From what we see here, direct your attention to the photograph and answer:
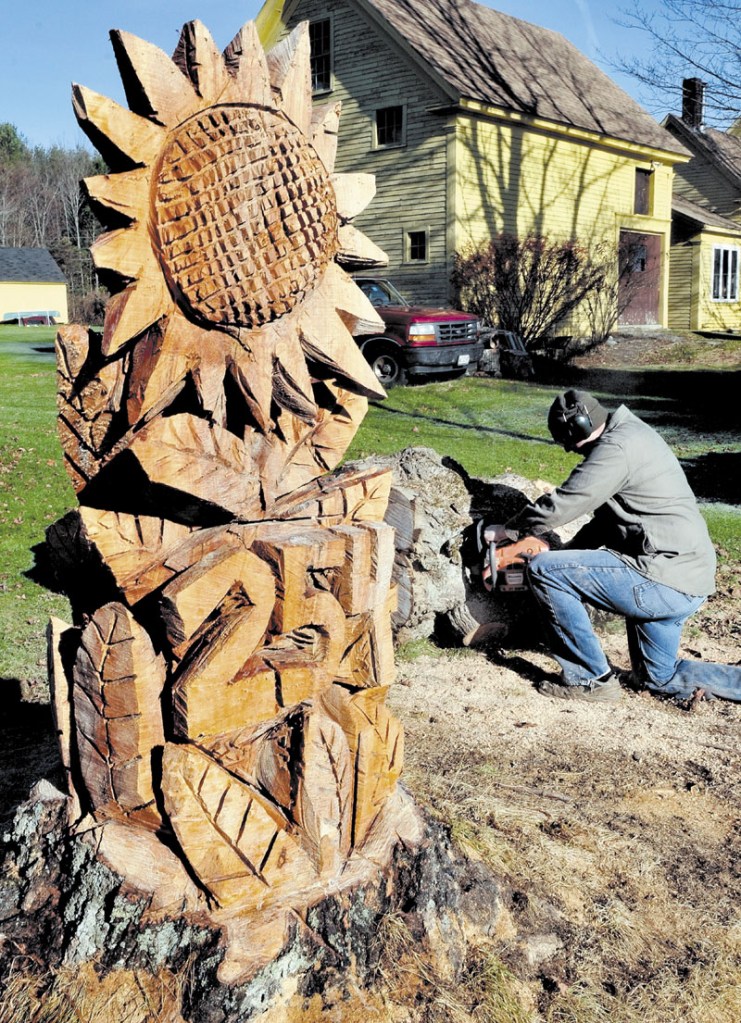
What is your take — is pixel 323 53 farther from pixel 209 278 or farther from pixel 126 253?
pixel 126 253

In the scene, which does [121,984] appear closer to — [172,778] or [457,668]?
[172,778]

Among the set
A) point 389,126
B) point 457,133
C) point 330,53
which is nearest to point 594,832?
point 457,133

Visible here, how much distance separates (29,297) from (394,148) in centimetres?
2545

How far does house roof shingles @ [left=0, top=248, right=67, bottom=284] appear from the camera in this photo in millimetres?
39656

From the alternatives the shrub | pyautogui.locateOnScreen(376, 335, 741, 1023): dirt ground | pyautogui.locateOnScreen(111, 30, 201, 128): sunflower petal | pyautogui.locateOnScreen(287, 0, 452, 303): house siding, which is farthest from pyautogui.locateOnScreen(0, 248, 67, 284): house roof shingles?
pyautogui.locateOnScreen(111, 30, 201, 128): sunflower petal

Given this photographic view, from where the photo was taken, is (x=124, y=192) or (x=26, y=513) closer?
(x=124, y=192)

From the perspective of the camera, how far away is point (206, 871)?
2.42m

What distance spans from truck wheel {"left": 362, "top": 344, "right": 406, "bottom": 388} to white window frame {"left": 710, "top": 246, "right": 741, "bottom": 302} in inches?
648

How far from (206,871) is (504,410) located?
11028 millimetres

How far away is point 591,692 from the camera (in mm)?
4773

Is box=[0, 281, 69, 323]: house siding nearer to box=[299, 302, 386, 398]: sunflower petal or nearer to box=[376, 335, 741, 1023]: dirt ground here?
box=[376, 335, 741, 1023]: dirt ground

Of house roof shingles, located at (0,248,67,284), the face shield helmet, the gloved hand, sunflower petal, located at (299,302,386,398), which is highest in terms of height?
house roof shingles, located at (0,248,67,284)

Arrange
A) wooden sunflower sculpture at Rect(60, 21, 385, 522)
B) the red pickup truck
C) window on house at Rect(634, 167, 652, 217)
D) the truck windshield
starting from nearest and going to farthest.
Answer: wooden sunflower sculpture at Rect(60, 21, 385, 522) → the red pickup truck → the truck windshield → window on house at Rect(634, 167, 652, 217)

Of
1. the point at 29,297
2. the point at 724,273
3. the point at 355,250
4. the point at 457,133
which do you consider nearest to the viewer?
the point at 355,250
